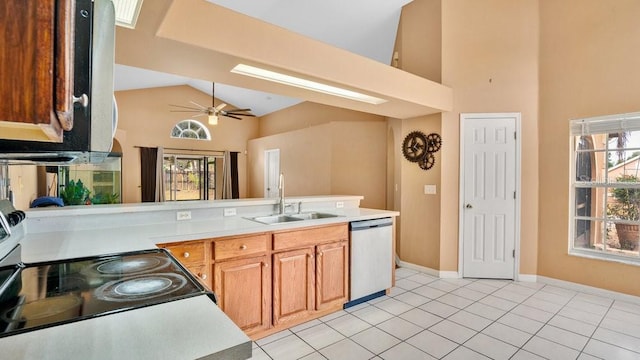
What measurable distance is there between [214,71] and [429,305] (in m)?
2.96

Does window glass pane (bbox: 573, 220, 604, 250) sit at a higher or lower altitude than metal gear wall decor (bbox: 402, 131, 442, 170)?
lower

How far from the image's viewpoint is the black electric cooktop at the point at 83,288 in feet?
2.63

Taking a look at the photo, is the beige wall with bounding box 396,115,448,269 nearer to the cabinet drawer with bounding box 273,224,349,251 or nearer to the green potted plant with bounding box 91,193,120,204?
the cabinet drawer with bounding box 273,224,349,251

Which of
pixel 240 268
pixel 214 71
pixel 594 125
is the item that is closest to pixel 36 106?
pixel 240 268

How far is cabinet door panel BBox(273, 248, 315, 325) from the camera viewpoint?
2.43 m

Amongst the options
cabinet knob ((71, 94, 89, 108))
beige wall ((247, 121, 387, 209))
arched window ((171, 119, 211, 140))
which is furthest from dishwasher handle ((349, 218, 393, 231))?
arched window ((171, 119, 211, 140))

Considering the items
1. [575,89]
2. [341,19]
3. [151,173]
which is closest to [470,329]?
[575,89]

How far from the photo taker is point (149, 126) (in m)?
7.98

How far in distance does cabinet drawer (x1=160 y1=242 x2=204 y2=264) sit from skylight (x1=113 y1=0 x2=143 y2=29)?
1.39 m

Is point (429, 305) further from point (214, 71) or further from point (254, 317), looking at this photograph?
point (214, 71)

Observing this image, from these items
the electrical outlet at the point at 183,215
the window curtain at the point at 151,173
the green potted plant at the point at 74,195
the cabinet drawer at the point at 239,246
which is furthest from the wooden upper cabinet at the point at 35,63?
the window curtain at the point at 151,173

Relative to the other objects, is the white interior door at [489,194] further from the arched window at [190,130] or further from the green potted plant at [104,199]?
the arched window at [190,130]

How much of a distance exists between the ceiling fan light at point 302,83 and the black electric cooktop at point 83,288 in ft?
5.78

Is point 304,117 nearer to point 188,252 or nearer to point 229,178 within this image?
point 229,178
